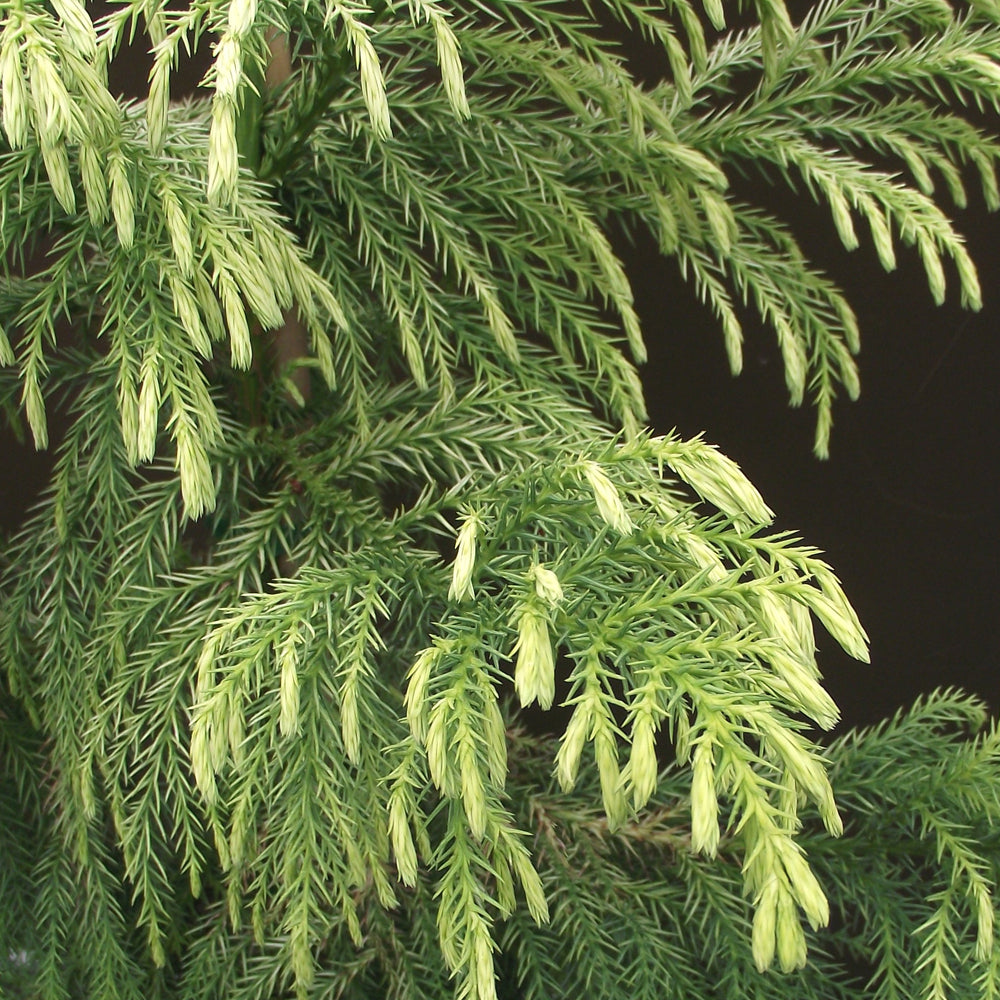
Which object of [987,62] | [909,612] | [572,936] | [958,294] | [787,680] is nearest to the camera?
[787,680]

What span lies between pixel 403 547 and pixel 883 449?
971mm

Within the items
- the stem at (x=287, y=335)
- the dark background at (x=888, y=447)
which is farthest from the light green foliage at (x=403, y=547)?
the dark background at (x=888, y=447)

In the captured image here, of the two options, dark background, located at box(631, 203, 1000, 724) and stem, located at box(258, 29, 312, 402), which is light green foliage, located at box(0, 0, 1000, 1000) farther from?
dark background, located at box(631, 203, 1000, 724)

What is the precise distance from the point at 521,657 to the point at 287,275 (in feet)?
1.13

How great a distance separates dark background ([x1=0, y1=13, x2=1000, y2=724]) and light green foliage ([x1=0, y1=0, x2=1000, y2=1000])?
1.49 ft

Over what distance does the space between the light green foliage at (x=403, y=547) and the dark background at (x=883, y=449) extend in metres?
0.45

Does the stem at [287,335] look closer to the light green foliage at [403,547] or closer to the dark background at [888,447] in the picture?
the light green foliage at [403,547]

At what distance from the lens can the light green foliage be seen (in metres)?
0.59

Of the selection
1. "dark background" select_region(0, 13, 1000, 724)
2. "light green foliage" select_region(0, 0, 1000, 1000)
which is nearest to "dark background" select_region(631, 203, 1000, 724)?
"dark background" select_region(0, 13, 1000, 724)

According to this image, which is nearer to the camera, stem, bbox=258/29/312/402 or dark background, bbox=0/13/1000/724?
stem, bbox=258/29/312/402

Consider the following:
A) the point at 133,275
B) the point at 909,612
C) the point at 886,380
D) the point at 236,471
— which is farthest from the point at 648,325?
the point at 133,275

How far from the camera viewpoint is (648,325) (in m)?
1.48

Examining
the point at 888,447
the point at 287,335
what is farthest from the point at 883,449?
the point at 287,335

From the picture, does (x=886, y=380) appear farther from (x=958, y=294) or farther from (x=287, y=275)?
(x=287, y=275)
